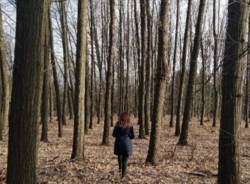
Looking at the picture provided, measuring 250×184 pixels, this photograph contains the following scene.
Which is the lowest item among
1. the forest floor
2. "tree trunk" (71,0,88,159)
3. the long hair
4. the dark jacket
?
the forest floor

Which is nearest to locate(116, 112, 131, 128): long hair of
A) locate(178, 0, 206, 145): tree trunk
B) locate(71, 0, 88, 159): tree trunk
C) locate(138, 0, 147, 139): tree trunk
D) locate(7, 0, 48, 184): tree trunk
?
locate(71, 0, 88, 159): tree trunk

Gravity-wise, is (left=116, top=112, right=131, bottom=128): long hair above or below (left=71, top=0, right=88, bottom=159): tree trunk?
below

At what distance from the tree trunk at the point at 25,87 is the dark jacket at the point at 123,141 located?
436cm

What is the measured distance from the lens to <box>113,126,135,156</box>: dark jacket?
885 centimetres

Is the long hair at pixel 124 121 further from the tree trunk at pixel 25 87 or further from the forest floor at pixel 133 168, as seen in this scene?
the tree trunk at pixel 25 87

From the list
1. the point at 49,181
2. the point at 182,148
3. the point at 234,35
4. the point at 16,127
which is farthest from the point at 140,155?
the point at 16,127

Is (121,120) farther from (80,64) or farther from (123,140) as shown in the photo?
(80,64)

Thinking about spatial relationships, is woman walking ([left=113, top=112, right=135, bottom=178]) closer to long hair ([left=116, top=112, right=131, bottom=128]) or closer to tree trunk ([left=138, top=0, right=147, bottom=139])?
long hair ([left=116, top=112, right=131, bottom=128])

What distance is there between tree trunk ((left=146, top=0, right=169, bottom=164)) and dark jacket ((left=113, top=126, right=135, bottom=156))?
1278mm

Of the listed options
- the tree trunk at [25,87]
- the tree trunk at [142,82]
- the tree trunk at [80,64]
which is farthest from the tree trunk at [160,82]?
the tree trunk at [142,82]

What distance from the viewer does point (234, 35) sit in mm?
5906

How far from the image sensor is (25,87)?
4562 mm

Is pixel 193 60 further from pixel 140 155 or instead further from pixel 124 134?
pixel 124 134

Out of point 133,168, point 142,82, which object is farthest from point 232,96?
point 142,82
